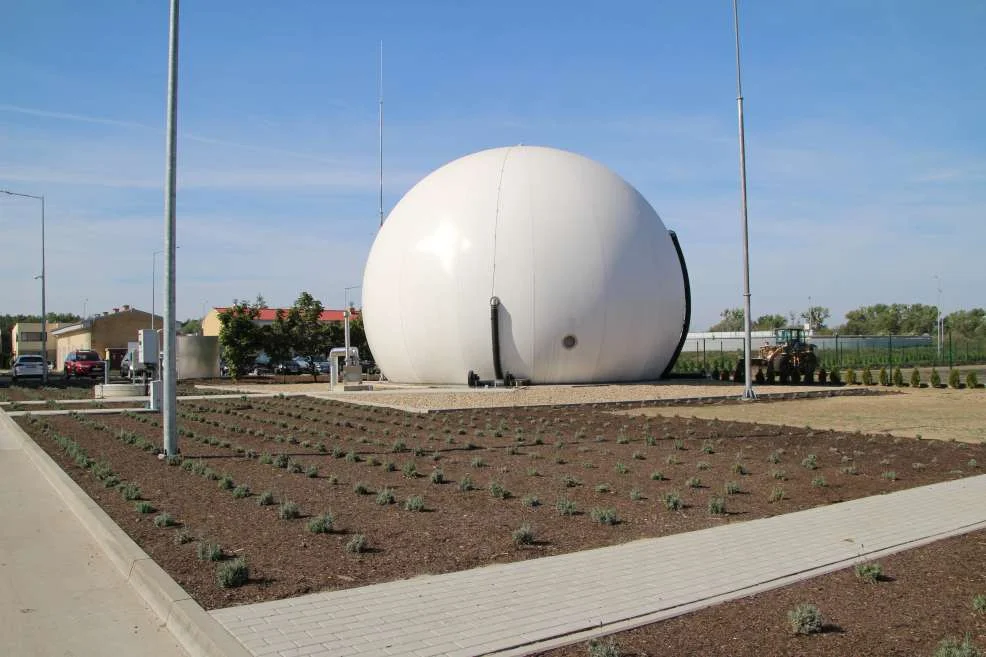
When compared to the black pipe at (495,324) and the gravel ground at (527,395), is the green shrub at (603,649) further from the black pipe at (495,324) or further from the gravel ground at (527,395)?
the black pipe at (495,324)

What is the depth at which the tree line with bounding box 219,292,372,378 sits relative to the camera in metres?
39.4

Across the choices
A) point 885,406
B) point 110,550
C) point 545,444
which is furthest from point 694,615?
point 885,406

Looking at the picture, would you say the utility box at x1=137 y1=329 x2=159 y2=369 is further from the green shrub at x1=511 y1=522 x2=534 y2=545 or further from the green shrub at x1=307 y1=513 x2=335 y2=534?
the green shrub at x1=511 y1=522 x2=534 y2=545

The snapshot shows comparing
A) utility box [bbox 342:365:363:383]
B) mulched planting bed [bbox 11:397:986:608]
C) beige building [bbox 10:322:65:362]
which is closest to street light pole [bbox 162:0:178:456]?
mulched planting bed [bbox 11:397:986:608]

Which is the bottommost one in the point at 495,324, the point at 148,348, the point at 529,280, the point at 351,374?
the point at 351,374

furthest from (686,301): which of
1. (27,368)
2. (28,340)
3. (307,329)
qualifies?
(28,340)

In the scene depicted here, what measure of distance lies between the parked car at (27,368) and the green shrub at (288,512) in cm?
3994

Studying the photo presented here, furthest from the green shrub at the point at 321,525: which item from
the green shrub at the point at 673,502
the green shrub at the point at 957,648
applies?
the green shrub at the point at 957,648

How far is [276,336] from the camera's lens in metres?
40.8

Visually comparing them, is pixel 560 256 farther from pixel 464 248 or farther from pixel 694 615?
pixel 694 615

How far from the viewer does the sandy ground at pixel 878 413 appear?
1616 centimetres

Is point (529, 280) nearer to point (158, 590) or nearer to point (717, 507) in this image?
point (717, 507)

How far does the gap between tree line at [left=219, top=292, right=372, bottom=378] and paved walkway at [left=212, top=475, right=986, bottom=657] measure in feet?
114

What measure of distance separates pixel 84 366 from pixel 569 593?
51.4 m
